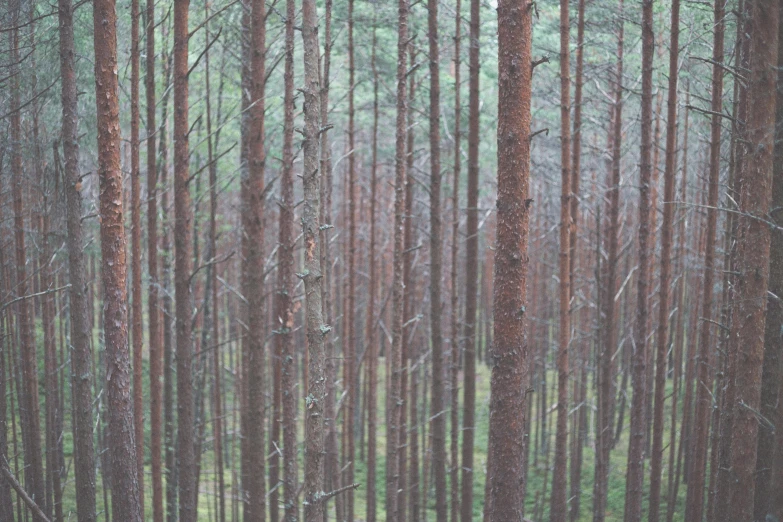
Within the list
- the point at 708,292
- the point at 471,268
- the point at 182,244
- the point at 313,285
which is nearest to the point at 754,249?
the point at 313,285

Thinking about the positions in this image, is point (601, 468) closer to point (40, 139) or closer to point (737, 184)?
point (737, 184)

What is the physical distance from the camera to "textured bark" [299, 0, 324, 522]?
19.7ft

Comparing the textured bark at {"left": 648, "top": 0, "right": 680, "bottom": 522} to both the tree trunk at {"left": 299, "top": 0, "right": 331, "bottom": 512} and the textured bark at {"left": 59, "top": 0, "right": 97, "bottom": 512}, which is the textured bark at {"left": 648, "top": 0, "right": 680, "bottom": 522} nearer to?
the tree trunk at {"left": 299, "top": 0, "right": 331, "bottom": 512}

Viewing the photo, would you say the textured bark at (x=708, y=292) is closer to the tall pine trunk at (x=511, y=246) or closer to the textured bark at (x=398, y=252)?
the textured bark at (x=398, y=252)

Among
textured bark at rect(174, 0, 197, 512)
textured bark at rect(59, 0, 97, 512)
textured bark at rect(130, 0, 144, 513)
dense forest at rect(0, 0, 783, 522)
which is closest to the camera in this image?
dense forest at rect(0, 0, 783, 522)

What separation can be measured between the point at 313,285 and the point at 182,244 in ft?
7.19

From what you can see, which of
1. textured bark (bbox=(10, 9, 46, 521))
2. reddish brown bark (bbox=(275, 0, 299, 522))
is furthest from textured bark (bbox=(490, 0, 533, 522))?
textured bark (bbox=(10, 9, 46, 521))

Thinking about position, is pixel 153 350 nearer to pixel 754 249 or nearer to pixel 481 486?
pixel 754 249

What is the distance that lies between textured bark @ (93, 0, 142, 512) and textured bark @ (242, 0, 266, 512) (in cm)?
138

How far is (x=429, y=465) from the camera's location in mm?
18953

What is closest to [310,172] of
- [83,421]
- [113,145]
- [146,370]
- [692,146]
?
[113,145]

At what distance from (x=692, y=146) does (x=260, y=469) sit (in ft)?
47.9

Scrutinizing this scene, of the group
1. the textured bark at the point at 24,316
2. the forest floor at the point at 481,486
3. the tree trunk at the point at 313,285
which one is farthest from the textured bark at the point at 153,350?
the forest floor at the point at 481,486

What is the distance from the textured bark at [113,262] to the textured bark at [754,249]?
18.1 ft
